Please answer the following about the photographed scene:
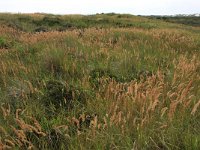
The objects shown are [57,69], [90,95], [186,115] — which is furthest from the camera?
[57,69]

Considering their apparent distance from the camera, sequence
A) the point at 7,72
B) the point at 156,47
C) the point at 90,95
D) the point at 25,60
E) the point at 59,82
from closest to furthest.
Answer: the point at 90,95 → the point at 59,82 → the point at 7,72 → the point at 25,60 → the point at 156,47

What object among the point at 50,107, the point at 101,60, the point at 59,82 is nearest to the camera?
the point at 50,107

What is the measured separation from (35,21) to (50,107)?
2083 centimetres

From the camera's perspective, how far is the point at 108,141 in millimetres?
3074

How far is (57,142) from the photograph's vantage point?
3.40m

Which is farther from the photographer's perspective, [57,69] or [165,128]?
[57,69]

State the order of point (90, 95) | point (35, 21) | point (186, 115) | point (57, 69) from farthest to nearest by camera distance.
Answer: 1. point (35, 21)
2. point (57, 69)
3. point (90, 95)
4. point (186, 115)

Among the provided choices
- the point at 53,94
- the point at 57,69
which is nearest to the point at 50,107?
the point at 53,94

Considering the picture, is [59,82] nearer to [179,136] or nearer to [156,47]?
[179,136]

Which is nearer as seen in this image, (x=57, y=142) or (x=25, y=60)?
(x=57, y=142)

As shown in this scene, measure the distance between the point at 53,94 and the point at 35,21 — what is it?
2029 centimetres

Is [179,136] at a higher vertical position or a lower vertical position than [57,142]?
higher

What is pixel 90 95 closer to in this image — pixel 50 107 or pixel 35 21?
pixel 50 107

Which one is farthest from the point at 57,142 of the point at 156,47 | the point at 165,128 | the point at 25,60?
the point at 156,47
